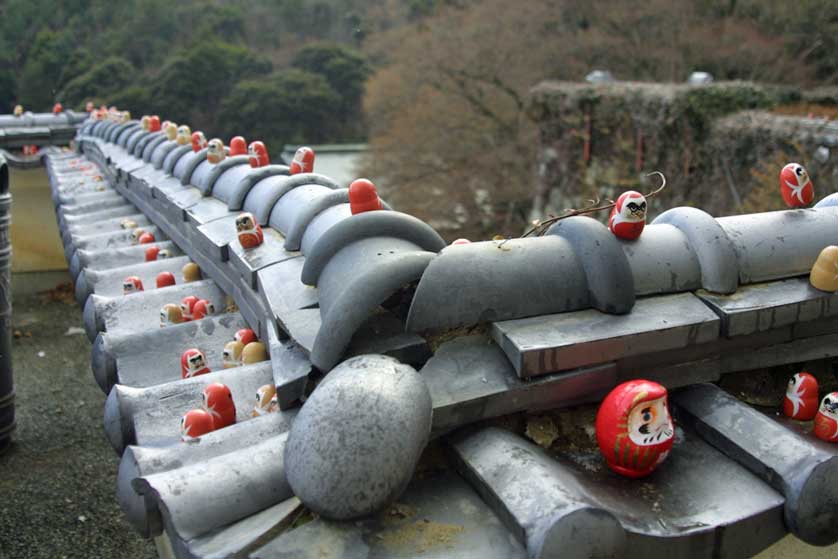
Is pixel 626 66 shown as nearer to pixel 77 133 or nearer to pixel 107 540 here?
pixel 77 133

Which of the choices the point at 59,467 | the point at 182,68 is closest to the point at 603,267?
the point at 59,467

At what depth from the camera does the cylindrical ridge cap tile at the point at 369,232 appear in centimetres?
280

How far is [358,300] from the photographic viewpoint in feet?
7.68

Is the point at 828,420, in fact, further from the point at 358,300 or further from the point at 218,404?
the point at 218,404

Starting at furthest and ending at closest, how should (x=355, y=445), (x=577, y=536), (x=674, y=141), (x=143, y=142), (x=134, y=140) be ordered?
(x=674, y=141)
(x=134, y=140)
(x=143, y=142)
(x=355, y=445)
(x=577, y=536)

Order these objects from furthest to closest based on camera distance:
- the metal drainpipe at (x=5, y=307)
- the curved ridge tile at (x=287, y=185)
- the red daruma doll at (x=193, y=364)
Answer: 1. the metal drainpipe at (x=5, y=307)
2. the curved ridge tile at (x=287, y=185)
3. the red daruma doll at (x=193, y=364)

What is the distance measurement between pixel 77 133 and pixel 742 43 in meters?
15.7

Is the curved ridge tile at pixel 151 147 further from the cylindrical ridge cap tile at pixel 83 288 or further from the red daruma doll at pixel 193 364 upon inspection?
the red daruma doll at pixel 193 364

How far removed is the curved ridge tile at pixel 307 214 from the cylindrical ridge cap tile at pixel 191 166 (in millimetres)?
2650

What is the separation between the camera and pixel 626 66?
22.4m

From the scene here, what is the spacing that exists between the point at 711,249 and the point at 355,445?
143 centimetres

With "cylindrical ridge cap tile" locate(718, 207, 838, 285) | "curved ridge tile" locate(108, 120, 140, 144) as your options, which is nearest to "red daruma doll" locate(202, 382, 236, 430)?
"cylindrical ridge cap tile" locate(718, 207, 838, 285)

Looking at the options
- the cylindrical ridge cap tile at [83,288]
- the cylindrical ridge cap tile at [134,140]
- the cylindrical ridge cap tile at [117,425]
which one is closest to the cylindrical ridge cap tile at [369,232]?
the cylindrical ridge cap tile at [117,425]

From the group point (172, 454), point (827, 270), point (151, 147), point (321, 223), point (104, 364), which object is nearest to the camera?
point (172, 454)
